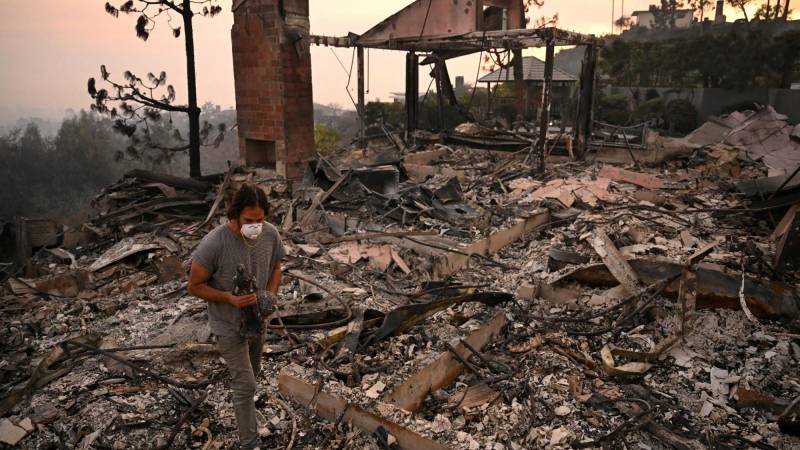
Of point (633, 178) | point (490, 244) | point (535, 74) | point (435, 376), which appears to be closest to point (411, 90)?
point (633, 178)

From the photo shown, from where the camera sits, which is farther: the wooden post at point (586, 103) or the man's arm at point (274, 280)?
the wooden post at point (586, 103)

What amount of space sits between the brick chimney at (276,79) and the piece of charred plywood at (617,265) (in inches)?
232

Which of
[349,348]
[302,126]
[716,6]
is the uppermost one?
[716,6]

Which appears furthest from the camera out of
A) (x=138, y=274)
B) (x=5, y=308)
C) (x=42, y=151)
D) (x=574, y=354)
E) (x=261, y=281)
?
(x=42, y=151)

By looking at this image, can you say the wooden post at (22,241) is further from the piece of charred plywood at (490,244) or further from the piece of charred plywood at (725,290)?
the piece of charred plywood at (725,290)

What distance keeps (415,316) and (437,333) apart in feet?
0.86

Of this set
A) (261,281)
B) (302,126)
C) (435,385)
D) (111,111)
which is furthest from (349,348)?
(111,111)

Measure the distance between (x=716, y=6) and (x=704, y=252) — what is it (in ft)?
125

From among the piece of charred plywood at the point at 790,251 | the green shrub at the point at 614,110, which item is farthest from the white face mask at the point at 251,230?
the green shrub at the point at 614,110

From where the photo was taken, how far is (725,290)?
5125 millimetres

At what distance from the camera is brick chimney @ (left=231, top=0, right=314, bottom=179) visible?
896 cm

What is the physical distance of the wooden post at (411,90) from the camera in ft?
52.7

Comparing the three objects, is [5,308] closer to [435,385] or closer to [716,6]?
[435,385]

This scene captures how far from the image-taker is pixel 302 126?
9656 millimetres
